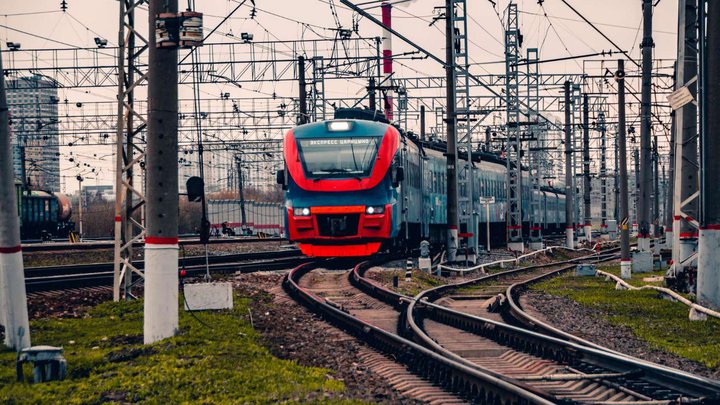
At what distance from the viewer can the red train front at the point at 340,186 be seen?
910 inches

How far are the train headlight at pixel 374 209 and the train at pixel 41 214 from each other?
1529 inches

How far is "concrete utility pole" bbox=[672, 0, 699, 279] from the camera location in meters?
19.5

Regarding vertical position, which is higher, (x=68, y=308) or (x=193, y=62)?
(x=193, y=62)

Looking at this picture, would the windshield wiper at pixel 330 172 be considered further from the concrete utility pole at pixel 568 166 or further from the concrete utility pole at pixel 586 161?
the concrete utility pole at pixel 586 161

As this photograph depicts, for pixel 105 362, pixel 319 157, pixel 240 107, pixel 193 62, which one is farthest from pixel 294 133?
pixel 240 107

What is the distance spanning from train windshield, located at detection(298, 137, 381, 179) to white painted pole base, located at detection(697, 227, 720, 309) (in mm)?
8908

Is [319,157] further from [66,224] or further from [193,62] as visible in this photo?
[66,224]

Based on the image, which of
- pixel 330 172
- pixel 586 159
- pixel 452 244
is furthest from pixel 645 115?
pixel 586 159

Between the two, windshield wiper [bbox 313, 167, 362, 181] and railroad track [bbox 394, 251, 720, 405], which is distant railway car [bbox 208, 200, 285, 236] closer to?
windshield wiper [bbox 313, 167, 362, 181]

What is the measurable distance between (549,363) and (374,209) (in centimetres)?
1217

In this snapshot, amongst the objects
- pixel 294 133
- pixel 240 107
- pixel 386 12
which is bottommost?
pixel 294 133

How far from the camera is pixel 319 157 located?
23438 millimetres

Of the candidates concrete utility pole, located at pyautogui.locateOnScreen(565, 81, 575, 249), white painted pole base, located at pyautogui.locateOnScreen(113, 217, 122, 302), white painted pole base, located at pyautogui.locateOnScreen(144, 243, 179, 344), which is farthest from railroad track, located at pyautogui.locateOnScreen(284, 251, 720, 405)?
concrete utility pole, located at pyautogui.locateOnScreen(565, 81, 575, 249)

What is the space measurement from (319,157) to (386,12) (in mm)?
39867
